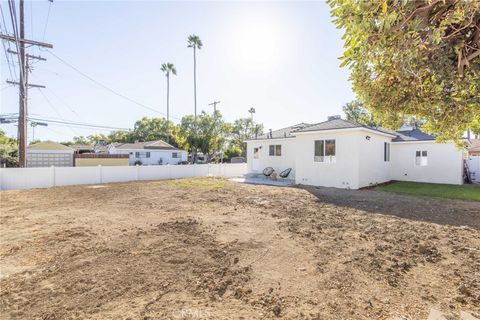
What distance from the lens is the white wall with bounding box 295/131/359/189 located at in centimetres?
1302

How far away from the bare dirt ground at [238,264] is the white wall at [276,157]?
971cm

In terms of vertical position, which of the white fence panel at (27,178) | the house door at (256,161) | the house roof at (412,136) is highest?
the house roof at (412,136)

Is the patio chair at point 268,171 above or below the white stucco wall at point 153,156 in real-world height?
below

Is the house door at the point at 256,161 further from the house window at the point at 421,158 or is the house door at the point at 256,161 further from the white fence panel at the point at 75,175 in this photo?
the white fence panel at the point at 75,175

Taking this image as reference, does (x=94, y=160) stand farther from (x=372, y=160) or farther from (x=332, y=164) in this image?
(x=372, y=160)

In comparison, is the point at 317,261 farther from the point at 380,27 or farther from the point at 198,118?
the point at 198,118

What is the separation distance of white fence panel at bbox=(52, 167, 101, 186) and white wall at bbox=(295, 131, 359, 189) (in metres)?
13.0

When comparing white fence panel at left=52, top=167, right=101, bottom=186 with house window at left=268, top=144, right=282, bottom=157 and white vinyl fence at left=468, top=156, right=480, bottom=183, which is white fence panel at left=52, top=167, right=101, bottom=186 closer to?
house window at left=268, top=144, right=282, bottom=157

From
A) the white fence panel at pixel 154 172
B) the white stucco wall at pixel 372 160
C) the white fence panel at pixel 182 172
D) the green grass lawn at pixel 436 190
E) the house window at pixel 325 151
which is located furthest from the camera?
the white fence panel at pixel 182 172

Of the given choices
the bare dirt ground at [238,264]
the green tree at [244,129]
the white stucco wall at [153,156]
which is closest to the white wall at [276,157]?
the bare dirt ground at [238,264]

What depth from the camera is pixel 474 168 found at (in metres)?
15.6

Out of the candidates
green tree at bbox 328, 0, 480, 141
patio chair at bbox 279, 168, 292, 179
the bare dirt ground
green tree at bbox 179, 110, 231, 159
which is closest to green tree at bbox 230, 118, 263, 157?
green tree at bbox 179, 110, 231, 159

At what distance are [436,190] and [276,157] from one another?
950cm

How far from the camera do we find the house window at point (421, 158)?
48.9 feet
